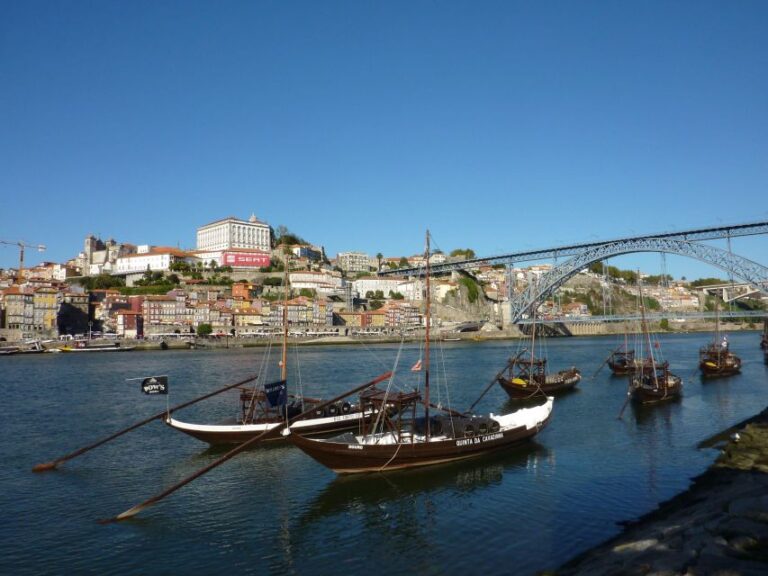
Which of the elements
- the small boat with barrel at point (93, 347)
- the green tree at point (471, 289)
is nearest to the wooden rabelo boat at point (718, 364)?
the small boat with barrel at point (93, 347)

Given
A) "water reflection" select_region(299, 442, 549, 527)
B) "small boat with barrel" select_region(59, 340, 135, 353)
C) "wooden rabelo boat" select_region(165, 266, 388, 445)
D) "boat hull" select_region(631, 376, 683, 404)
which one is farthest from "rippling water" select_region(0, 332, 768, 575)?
"small boat with barrel" select_region(59, 340, 135, 353)

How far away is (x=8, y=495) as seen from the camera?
13.4 meters

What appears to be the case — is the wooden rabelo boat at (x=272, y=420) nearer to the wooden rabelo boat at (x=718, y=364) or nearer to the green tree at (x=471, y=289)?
the wooden rabelo boat at (x=718, y=364)

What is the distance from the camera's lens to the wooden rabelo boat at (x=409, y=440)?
1420 centimetres

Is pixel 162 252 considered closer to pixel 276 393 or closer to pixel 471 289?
pixel 471 289

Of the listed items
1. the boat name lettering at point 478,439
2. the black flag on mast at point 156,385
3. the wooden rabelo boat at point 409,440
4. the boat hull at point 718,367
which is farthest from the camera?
the boat hull at point 718,367

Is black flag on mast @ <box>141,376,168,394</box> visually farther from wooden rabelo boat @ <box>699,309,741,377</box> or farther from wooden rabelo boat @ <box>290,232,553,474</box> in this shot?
wooden rabelo boat @ <box>699,309,741,377</box>

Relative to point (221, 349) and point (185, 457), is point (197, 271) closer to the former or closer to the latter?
point (221, 349)

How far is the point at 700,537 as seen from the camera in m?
8.26

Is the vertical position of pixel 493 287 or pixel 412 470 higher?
pixel 493 287

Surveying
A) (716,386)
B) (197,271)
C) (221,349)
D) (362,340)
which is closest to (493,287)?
(362,340)

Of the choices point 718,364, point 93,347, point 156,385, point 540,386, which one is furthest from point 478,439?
point 93,347

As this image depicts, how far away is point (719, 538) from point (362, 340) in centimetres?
7836

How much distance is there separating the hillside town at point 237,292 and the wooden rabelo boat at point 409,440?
2065 inches
